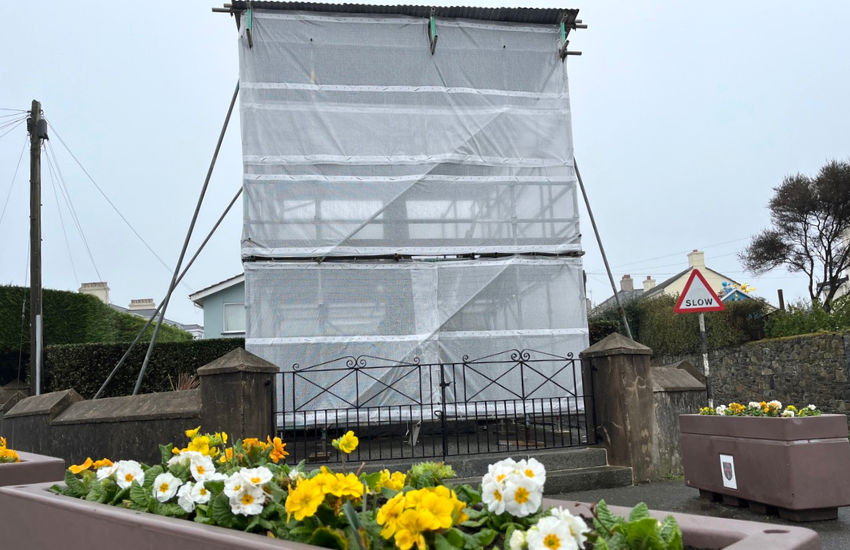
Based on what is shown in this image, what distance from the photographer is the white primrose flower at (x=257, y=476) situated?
256 centimetres

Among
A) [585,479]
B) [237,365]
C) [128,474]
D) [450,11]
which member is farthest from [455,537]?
[450,11]

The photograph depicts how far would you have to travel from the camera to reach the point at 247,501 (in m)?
2.52

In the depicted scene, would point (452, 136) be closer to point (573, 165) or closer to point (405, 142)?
point (405, 142)

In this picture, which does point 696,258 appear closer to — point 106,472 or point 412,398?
point 412,398

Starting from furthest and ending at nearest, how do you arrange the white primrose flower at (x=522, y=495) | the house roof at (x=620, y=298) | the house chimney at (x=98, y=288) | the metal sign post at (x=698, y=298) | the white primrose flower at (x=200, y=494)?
the house chimney at (x=98, y=288) → the house roof at (x=620, y=298) → the metal sign post at (x=698, y=298) → the white primrose flower at (x=200, y=494) → the white primrose flower at (x=522, y=495)

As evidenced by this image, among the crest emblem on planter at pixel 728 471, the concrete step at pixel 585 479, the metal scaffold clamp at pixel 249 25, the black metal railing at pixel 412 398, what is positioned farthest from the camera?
the metal scaffold clamp at pixel 249 25

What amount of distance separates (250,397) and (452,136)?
451cm

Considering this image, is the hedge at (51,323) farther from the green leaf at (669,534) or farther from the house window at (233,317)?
the green leaf at (669,534)

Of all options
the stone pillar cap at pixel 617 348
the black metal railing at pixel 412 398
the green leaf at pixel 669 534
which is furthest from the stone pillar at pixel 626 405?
the green leaf at pixel 669 534

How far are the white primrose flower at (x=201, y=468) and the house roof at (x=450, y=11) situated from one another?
24.7 ft

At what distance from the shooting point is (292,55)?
948 cm

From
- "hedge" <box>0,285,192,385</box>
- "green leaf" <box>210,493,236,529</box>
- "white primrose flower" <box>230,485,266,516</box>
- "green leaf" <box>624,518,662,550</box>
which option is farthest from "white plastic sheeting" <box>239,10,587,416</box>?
"hedge" <box>0,285,192,385</box>

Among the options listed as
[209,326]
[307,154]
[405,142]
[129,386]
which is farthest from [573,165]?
[209,326]

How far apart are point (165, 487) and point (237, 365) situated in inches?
153
